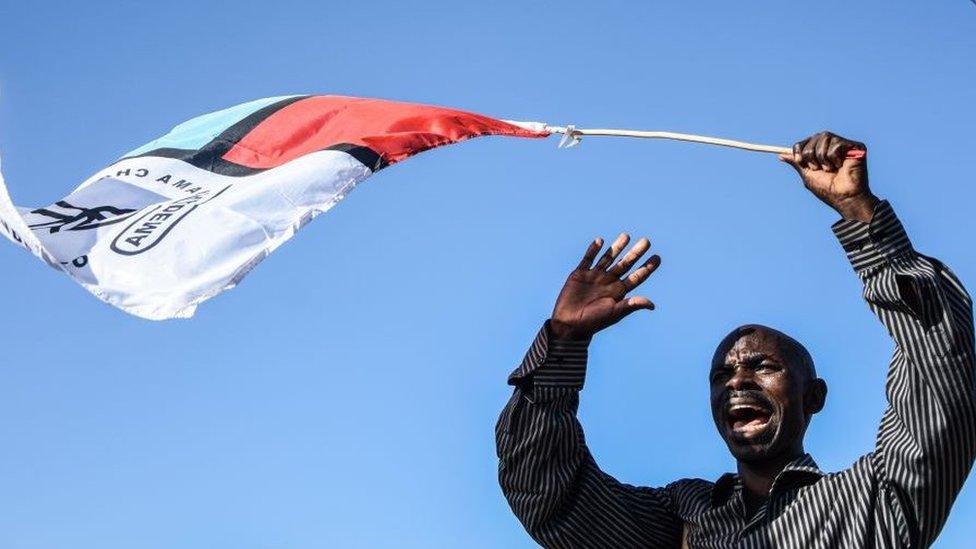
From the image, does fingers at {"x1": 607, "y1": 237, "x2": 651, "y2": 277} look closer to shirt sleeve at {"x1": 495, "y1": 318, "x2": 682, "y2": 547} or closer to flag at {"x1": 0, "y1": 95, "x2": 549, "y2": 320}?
shirt sleeve at {"x1": 495, "y1": 318, "x2": 682, "y2": 547}

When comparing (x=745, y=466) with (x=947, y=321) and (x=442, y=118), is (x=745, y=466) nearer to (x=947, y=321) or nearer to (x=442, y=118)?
(x=947, y=321)

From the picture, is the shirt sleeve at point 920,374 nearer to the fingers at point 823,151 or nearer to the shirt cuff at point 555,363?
the fingers at point 823,151

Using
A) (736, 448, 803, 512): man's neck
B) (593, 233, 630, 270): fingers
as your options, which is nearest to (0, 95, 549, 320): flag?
(593, 233, 630, 270): fingers

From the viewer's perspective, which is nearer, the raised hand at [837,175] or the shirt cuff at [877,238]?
the shirt cuff at [877,238]

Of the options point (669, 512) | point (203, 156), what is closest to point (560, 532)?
point (669, 512)

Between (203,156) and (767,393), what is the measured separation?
358cm

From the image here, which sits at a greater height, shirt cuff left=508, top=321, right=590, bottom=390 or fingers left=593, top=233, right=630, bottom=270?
fingers left=593, top=233, right=630, bottom=270

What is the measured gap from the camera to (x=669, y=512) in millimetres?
6223

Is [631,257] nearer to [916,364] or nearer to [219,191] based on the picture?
[916,364]

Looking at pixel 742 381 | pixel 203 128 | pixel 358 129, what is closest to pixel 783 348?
pixel 742 381

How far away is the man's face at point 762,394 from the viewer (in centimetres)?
588

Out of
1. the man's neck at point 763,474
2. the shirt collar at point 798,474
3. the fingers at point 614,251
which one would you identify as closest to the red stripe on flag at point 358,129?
the fingers at point 614,251

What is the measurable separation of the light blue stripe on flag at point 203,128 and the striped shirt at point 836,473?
2958 mm

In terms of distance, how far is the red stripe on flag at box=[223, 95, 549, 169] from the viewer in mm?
7527
